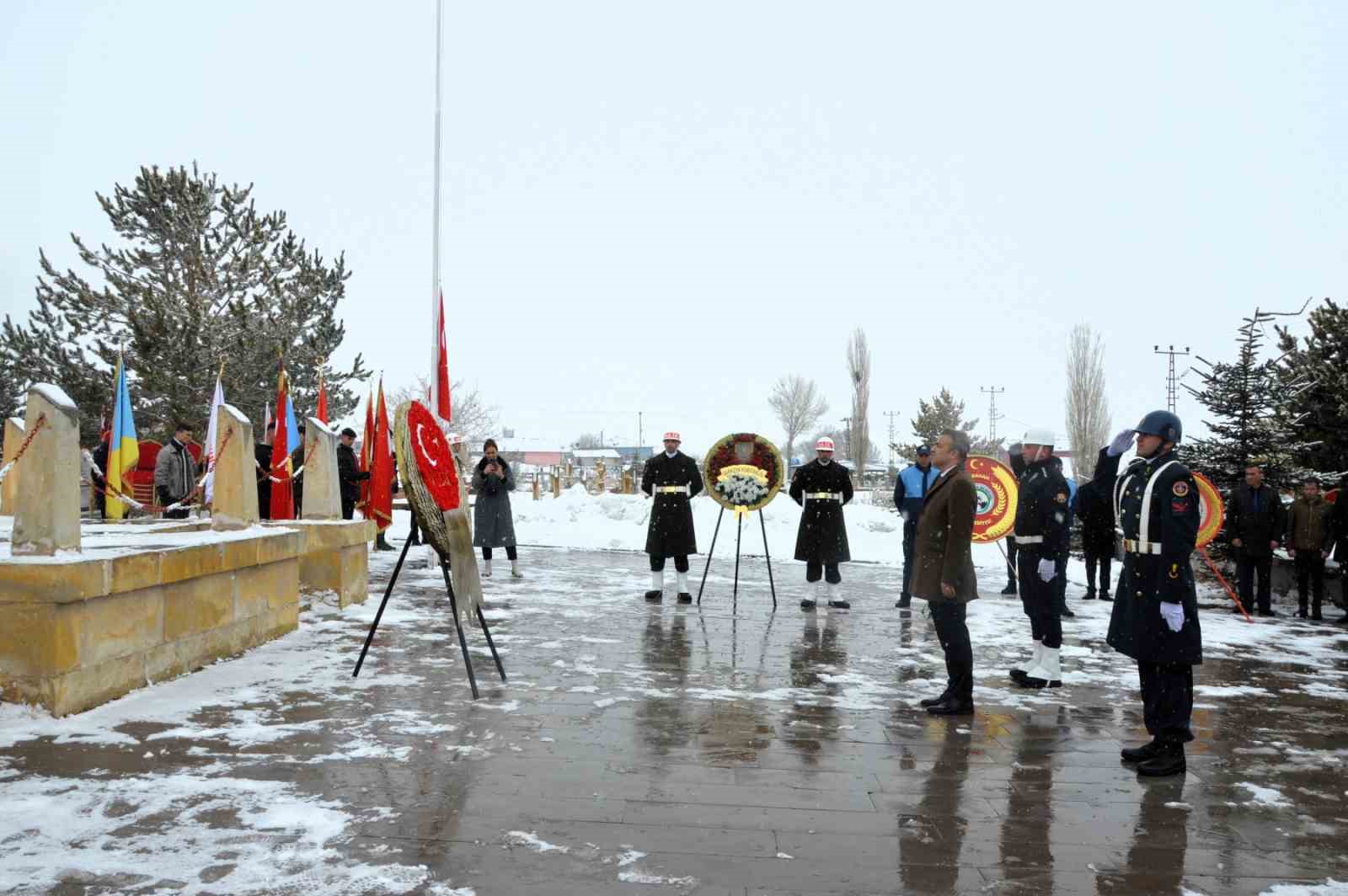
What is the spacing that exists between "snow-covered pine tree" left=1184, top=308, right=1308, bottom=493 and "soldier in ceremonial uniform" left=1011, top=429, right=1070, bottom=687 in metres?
7.53

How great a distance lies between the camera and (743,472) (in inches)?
467

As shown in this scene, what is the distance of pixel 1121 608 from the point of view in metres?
5.57

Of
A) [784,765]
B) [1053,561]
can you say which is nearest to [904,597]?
[1053,561]

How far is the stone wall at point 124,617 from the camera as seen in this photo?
17.7ft

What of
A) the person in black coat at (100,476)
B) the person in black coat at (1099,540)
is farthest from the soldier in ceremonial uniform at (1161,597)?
the person in black coat at (100,476)

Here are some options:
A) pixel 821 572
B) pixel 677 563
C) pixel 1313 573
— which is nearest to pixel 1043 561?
pixel 821 572

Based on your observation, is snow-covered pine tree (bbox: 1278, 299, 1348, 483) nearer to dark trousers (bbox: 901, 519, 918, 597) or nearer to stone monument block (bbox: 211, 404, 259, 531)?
dark trousers (bbox: 901, 519, 918, 597)

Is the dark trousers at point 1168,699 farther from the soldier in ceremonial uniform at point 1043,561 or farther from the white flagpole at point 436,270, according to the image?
the white flagpole at point 436,270

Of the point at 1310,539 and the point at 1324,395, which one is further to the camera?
the point at 1324,395

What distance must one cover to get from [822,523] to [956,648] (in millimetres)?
4962

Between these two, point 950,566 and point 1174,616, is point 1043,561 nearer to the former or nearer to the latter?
point 950,566

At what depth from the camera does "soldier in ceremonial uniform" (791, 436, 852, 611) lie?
11.2 metres

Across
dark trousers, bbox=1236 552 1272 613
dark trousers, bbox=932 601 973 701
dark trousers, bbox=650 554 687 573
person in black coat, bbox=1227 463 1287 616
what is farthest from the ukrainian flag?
dark trousers, bbox=1236 552 1272 613

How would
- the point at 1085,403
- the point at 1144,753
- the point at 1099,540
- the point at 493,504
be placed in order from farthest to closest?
the point at 1085,403, the point at 493,504, the point at 1099,540, the point at 1144,753
